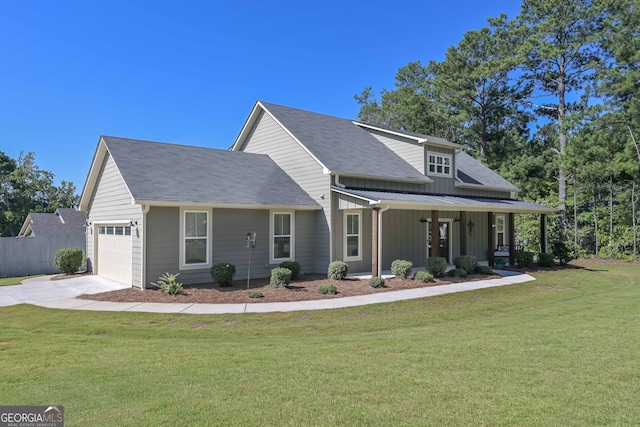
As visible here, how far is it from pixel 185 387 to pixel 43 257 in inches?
747

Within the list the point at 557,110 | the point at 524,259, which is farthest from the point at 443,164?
the point at 557,110

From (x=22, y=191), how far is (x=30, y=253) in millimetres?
33958

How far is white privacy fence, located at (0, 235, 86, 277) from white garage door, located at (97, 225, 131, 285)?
17.9 feet

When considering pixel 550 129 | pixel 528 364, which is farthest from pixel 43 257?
pixel 550 129

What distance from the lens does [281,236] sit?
48.5ft

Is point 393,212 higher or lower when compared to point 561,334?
higher

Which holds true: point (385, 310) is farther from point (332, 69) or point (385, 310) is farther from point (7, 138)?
point (7, 138)

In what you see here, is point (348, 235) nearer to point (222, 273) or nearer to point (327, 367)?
point (222, 273)

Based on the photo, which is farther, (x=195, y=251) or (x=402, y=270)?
(x=402, y=270)

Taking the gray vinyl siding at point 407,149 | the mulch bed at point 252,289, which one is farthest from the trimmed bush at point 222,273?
the gray vinyl siding at point 407,149

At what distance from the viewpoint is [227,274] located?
12.2m

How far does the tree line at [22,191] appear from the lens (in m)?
44.4

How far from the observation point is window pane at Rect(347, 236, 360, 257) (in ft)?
50.3

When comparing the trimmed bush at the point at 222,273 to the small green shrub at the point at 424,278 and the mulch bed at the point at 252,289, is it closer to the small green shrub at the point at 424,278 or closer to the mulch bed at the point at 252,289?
the mulch bed at the point at 252,289
